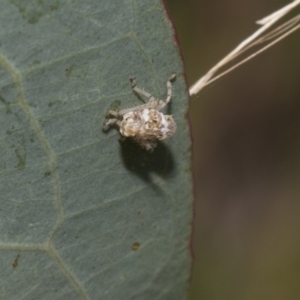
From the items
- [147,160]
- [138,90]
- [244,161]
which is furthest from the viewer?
[244,161]

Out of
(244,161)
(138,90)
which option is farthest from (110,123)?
(244,161)

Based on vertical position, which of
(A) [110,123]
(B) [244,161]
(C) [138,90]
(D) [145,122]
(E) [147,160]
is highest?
(C) [138,90]

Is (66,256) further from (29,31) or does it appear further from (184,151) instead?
(29,31)

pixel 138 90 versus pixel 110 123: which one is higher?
pixel 138 90

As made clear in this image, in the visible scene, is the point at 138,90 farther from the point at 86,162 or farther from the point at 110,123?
the point at 86,162

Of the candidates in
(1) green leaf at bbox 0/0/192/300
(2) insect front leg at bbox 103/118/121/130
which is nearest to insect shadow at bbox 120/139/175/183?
(1) green leaf at bbox 0/0/192/300

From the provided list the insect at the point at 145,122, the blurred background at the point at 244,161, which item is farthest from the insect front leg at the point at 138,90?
the blurred background at the point at 244,161

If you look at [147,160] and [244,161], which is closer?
[147,160]
